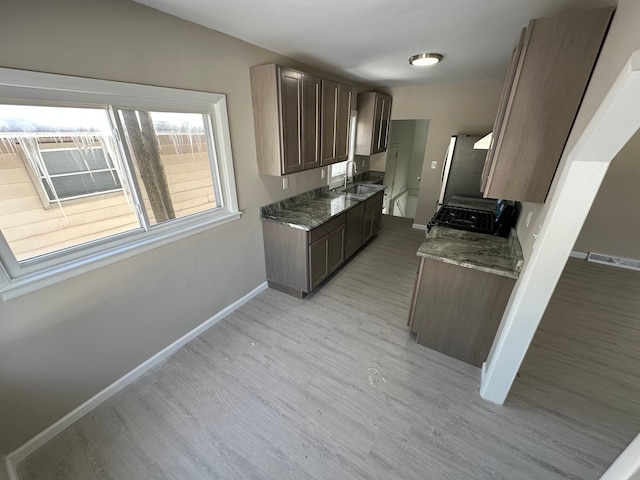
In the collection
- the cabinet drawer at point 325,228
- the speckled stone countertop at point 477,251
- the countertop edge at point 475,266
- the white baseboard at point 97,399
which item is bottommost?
the white baseboard at point 97,399

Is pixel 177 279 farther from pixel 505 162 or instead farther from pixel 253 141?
pixel 505 162

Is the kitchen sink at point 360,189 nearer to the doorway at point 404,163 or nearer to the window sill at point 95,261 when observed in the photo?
the doorway at point 404,163

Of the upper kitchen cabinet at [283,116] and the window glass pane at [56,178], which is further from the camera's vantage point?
the upper kitchen cabinet at [283,116]

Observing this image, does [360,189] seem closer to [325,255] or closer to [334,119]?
[334,119]

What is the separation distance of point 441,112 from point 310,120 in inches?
106

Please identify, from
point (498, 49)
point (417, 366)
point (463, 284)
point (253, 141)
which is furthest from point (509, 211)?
point (253, 141)

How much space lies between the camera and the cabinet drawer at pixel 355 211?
3.32 meters

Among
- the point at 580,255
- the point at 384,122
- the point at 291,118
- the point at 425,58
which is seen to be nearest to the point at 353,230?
the point at 291,118

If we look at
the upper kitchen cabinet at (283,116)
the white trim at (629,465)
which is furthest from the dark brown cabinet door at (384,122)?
the white trim at (629,465)

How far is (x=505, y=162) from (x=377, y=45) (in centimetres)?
151

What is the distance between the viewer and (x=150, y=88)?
1643mm

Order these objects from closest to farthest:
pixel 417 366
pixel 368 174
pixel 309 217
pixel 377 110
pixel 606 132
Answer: pixel 606 132, pixel 417 366, pixel 309 217, pixel 377 110, pixel 368 174

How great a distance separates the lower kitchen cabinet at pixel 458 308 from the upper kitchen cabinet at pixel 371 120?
2844mm

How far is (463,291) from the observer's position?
6.31 feet
